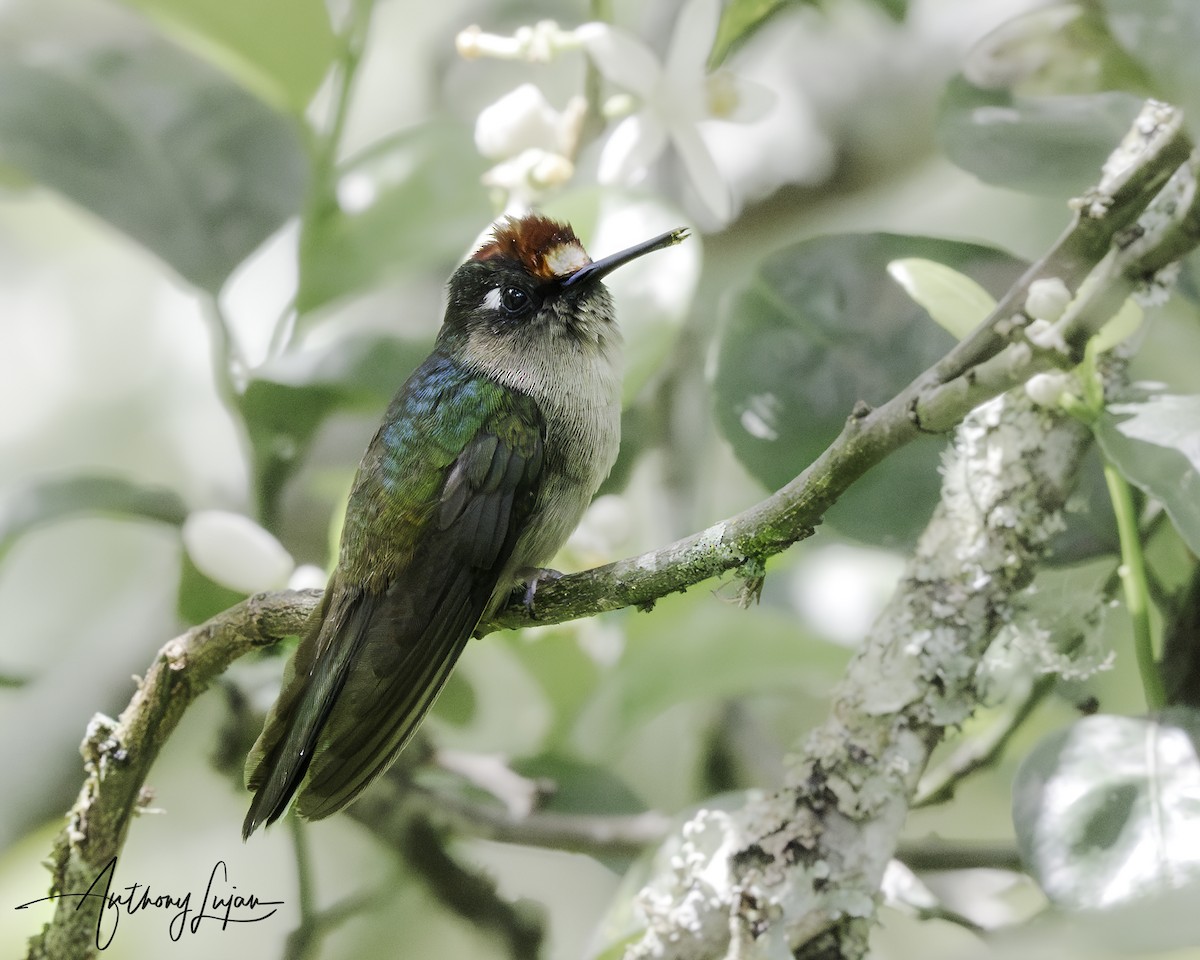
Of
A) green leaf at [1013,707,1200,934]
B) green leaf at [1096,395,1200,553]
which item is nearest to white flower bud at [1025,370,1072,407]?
green leaf at [1096,395,1200,553]

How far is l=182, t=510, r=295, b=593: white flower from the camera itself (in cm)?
103

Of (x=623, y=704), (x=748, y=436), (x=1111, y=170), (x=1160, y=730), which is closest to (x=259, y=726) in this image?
(x=623, y=704)

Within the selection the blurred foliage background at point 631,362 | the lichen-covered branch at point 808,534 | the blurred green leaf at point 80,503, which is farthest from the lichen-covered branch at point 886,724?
the blurred green leaf at point 80,503

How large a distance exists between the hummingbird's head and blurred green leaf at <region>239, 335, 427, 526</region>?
0.66 ft

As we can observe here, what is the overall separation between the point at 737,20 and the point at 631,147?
193 millimetres

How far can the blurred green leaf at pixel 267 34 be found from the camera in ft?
3.90

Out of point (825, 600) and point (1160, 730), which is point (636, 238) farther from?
point (1160, 730)

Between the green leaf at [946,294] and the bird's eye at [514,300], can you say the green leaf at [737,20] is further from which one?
the green leaf at [946,294]

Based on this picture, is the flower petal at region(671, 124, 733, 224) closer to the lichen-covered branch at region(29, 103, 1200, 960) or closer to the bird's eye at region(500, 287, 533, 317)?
the bird's eye at region(500, 287, 533, 317)

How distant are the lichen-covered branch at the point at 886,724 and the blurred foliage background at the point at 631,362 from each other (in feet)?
0.35

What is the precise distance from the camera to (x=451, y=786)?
126cm

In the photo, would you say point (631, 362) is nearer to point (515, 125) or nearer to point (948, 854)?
point (515, 125)
